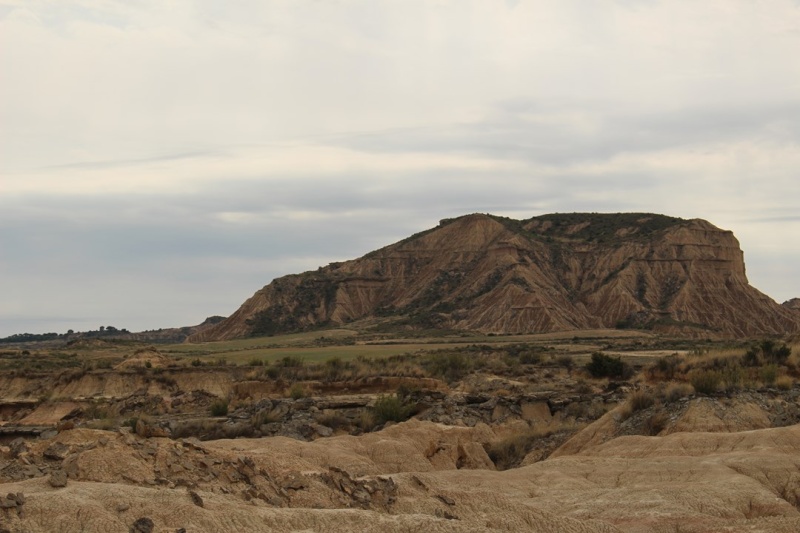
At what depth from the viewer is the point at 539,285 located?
13488cm

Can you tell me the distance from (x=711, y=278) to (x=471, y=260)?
106ft

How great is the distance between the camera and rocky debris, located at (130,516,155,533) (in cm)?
1426

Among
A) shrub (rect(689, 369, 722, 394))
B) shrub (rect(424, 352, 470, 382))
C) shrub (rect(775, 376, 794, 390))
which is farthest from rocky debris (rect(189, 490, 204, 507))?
shrub (rect(424, 352, 470, 382))

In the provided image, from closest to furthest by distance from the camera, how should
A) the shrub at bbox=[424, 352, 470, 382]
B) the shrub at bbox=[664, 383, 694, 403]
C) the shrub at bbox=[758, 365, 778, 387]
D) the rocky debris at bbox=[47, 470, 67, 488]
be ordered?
the rocky debris at bbox=[47, 470, 67, 488], the shrub at bbox=[664, 383, 694, 403], the shrub at bbox=[758, 365, 778, 387], the shrub at bbox=[424, 352, 470, 382]

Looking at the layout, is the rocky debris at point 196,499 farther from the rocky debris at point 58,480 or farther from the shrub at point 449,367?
the shrub at point 449,367

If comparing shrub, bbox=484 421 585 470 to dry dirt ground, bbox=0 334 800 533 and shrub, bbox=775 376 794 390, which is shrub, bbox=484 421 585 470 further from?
shrub, bbox=775 376 794 390

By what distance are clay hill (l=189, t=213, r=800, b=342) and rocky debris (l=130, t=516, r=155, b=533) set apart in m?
108

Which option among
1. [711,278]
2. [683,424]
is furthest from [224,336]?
[683,424]

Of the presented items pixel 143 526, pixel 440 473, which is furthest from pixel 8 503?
pixel 440 473

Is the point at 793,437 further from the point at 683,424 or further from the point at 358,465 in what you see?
the point at 358,465

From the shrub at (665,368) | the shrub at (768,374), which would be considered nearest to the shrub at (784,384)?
the shrub at (768,374)

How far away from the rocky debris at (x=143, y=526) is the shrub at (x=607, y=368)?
4019 centimetres

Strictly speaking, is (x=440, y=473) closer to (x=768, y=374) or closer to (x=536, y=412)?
(x=536, y=412)

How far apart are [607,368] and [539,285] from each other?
82318 mm
